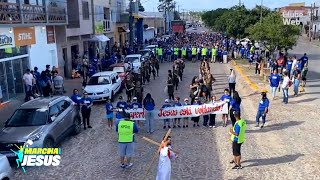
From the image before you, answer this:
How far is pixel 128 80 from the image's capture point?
18.5 m

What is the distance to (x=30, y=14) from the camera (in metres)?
20.6

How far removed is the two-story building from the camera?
18953 millimetres

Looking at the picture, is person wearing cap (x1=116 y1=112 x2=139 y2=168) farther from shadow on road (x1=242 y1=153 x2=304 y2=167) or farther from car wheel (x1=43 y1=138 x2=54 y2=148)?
shadow on road (x1=242 y1=153 x2=304 y2=167)

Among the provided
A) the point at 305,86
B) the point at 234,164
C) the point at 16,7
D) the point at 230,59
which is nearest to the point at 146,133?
the point at 234,164

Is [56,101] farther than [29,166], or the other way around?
[56,101]

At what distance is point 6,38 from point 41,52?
490cm

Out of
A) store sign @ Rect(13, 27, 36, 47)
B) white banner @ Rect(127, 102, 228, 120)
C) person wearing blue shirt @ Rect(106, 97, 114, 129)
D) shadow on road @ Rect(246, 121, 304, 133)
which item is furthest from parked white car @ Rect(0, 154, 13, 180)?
store sign @ Rect(13, 27, 36, 47)

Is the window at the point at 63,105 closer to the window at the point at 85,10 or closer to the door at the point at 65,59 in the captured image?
the door at the point at 65,59

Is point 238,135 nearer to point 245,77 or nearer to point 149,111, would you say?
point 149,111

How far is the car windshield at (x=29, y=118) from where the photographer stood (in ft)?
39.0

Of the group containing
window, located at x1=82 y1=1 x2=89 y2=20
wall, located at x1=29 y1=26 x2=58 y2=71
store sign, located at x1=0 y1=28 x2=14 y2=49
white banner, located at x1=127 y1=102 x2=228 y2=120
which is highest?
window, located at x1=82 y1=1 x2=89 y2=20

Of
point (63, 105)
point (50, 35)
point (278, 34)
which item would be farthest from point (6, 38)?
point (278, 34)

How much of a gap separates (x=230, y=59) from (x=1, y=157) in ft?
105

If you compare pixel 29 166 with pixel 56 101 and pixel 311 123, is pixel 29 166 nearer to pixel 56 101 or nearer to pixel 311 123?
pixel 56 101
